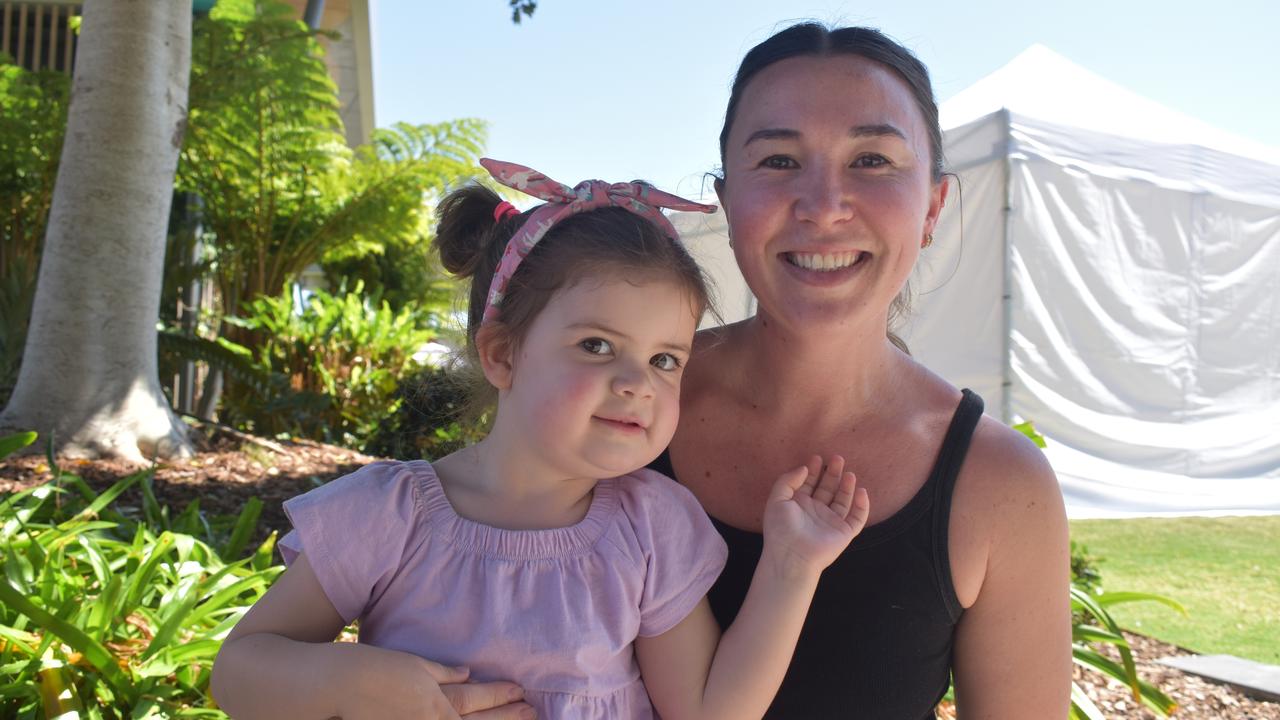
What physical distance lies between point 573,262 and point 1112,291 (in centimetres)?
784

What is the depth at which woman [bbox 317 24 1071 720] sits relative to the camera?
5.91ft

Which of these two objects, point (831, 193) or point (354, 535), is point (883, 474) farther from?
point (354, 535)

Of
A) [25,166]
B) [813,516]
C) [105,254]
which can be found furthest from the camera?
[25,166]

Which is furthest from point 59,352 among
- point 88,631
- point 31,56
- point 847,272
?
point 31,56

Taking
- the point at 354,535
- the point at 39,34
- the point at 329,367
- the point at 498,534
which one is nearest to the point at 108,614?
the point at 354,535

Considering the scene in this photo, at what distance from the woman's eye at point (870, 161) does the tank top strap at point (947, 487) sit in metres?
0.50

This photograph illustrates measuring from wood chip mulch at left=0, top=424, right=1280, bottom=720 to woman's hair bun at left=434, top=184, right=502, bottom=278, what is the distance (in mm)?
2369

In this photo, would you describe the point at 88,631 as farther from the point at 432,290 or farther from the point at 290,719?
the point at 432,290

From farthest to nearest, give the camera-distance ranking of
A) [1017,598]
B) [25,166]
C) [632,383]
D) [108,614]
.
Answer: [25,166] < [108,614] < [1017,598] < [632,383]

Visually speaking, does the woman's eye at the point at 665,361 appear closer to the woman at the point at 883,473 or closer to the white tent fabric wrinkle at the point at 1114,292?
the woman at the point at 883,473

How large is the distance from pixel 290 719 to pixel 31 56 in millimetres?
13224

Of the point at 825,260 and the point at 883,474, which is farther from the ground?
the point at 825,260

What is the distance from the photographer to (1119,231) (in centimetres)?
851

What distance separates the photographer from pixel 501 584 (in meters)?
1.63
